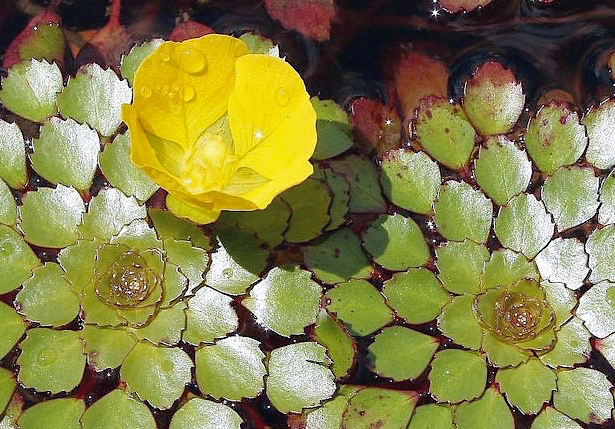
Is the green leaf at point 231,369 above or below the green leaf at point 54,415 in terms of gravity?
above

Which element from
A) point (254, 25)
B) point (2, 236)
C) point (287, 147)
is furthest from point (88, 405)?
point (254, 25)

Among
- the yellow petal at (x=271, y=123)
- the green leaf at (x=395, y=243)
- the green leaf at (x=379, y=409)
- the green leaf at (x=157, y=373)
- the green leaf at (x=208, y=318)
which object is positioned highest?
the yellow petal at (x=271, y=123)

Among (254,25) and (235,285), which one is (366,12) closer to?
(254,25)

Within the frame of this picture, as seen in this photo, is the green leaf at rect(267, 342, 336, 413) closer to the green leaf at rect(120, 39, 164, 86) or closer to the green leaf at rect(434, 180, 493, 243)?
the green leaf at rect(434, 180, 493, 243)

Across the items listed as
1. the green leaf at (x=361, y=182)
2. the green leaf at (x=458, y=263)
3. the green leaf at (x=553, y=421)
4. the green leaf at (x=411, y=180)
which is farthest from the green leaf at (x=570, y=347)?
the green leaf at (x=361, y=182)

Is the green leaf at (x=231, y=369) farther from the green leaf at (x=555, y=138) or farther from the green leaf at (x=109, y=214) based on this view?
the green leaf at (x=555, y=138)

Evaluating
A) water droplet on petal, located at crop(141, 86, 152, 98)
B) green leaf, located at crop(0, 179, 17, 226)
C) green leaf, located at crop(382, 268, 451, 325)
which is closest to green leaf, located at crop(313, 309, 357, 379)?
green leaf, located at crop(382, 268, 451, 325)
